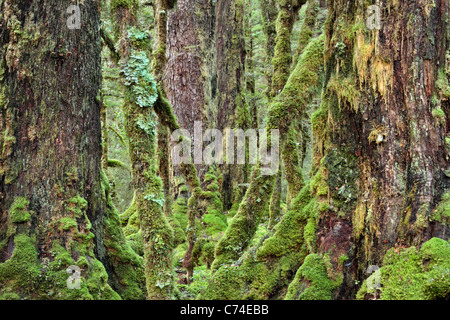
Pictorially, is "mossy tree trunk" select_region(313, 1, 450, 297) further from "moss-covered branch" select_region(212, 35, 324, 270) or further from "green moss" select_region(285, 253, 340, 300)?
"moss-covered branch" select_region(212, 35, 324, 270)

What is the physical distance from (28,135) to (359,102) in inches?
149

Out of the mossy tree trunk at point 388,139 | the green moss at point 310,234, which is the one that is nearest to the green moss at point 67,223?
the green moss at point 310,234

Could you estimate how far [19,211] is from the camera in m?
4.38

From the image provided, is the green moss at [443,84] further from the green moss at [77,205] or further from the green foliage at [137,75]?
the green moss at [77,205]

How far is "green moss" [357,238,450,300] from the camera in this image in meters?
3.47

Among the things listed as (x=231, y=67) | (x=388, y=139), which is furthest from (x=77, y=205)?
(x=231, y=67)

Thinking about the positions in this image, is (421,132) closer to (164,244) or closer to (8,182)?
(164,244)

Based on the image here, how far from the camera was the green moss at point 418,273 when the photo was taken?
3467 millimetres

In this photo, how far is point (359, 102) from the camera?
452 cm

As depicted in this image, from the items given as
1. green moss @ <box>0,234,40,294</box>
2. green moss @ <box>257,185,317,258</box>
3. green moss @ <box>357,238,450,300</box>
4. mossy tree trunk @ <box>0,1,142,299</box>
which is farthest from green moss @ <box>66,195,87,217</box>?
green moss @ <box>357,238,450,300</box>

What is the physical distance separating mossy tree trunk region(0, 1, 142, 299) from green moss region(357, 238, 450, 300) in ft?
10.2
